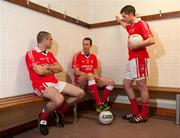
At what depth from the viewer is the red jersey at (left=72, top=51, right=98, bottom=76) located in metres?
3.20

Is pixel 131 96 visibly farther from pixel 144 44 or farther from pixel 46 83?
pixel 46 83

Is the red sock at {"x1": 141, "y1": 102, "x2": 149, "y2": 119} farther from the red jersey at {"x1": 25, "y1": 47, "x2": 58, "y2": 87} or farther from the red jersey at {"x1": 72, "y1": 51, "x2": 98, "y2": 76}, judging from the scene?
the red jersey at {"x1": 25, "y1": 47, "x2": 58, "y2": 87}

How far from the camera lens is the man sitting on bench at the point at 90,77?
2.85 m

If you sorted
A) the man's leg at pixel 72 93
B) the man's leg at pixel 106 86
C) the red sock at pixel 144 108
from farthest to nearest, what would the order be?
1. the man's leg at pixel 106 86
2. the red sock at pixel 144 108
3. the man's leg at pixel 72 93

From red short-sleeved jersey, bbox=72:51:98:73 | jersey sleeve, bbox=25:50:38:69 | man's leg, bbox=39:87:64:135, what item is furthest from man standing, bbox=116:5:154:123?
jersey sleeve, bbox=25:50:38:69

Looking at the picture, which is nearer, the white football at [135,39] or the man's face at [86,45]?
the white football at [135,39]

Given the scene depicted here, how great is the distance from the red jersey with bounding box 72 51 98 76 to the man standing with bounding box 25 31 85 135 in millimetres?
590

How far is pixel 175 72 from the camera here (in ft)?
10.4

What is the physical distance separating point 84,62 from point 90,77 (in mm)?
441

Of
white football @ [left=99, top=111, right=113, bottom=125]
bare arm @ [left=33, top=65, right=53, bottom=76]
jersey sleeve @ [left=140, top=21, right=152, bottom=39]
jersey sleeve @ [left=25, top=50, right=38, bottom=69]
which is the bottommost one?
white football @ [left=99, top=111, right=113, bottom=125]

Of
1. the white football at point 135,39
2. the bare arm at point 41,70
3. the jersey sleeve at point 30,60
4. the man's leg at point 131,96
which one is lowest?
the man's leg at point 131,96

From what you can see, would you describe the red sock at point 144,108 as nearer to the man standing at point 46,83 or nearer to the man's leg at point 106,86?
the man's leg at point 106,86

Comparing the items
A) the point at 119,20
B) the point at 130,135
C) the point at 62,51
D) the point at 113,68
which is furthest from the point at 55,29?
the point at 130,135

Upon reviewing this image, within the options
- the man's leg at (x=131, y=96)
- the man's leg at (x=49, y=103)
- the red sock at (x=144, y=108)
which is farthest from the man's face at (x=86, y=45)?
the red sock at (x=144, y=108)
